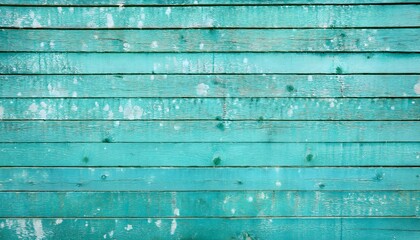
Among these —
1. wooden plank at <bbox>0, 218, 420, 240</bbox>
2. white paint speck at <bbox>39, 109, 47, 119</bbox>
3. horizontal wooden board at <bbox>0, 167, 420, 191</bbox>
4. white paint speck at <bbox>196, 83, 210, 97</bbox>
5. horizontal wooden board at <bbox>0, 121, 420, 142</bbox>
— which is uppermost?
white paint speck at <bbox>196, 83, 210, 97</bbox>

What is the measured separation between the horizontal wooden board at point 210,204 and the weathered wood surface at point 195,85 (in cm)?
65

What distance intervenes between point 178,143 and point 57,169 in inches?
31.5

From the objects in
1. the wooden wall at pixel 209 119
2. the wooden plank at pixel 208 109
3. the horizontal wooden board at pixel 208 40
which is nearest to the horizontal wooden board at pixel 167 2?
the wooden wall at pixel 209 119

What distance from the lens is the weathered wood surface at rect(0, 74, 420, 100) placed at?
203cm

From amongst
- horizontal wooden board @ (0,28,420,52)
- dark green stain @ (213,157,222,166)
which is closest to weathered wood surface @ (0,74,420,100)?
horizontal wooden board @ (0,28,420,52)

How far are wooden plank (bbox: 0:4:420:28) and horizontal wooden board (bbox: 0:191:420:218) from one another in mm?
1068

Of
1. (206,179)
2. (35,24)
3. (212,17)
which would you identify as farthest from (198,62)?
(35,24)

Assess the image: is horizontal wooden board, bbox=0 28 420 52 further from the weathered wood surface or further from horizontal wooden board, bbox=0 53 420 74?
the weathered wood surface

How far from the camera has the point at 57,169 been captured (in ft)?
6.86

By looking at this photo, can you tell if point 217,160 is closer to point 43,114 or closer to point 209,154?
point 209,154

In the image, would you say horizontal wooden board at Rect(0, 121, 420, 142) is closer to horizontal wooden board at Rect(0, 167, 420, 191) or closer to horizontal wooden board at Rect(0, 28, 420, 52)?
horizontal wooden board at Rect(0, 167, 420, 191)

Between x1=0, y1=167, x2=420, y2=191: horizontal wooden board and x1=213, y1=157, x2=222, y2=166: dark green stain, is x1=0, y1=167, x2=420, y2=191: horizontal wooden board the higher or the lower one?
the lower one

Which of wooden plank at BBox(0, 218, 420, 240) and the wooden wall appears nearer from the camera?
the wooden wall

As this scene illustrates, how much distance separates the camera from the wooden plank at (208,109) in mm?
2039
